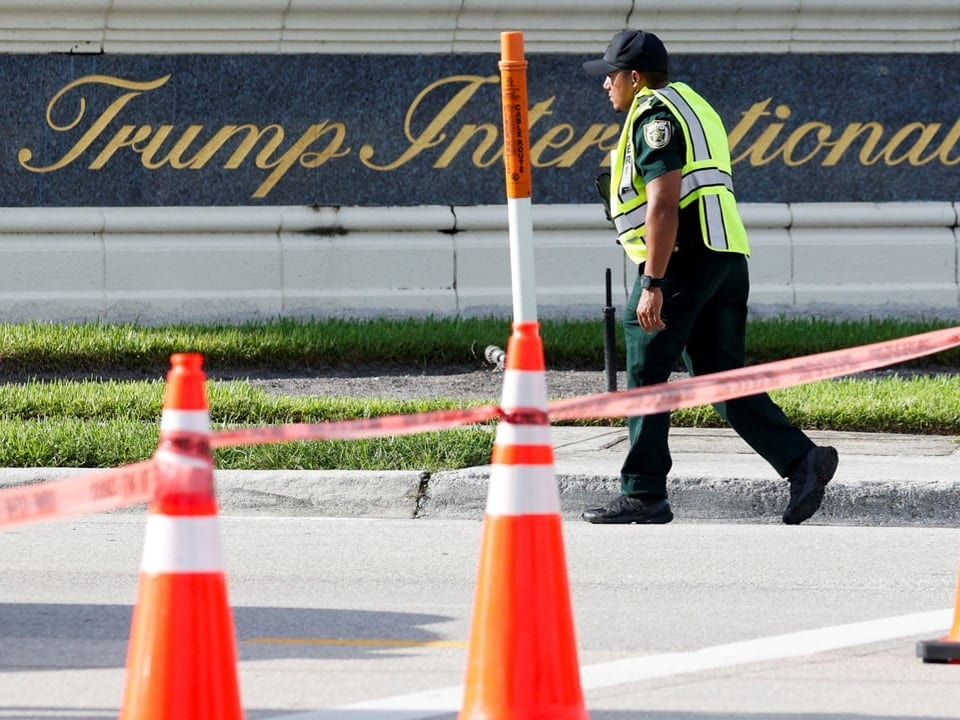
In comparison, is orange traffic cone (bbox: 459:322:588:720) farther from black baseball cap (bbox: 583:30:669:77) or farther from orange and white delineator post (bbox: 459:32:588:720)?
black baseball cap (bbox: 583:30:669:77)

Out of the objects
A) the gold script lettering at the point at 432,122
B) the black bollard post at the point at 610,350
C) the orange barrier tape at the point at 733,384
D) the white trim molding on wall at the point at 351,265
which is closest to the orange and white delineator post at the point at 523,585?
the orange barrier tape at the point at 733,384

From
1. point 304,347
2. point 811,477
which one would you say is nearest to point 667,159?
point 811,477

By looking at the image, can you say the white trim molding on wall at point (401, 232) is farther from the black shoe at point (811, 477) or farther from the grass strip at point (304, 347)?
the black shoe at point (811, 477)

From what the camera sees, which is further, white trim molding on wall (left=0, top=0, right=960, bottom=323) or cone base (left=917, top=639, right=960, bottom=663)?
white trim molding on wall (left=0, top=0, right=960, bottom=323)

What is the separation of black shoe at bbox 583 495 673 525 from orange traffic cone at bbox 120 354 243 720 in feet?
12.7

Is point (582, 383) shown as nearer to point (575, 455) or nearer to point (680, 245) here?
point (575, 455)

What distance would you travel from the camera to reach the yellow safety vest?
24.6 feet

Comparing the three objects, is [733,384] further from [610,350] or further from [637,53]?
[610,350]

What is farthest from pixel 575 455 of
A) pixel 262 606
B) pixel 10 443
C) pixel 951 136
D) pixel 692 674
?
pixel 951 136

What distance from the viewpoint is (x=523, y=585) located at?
171 inches

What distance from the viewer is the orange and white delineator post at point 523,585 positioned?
427cm

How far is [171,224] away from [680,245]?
7.68 meters

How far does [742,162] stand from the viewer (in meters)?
15.1

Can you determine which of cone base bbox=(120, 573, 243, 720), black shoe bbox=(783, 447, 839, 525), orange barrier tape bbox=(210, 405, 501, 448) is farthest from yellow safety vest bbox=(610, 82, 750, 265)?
cone base bbox=(120, 573, 243, 720)
